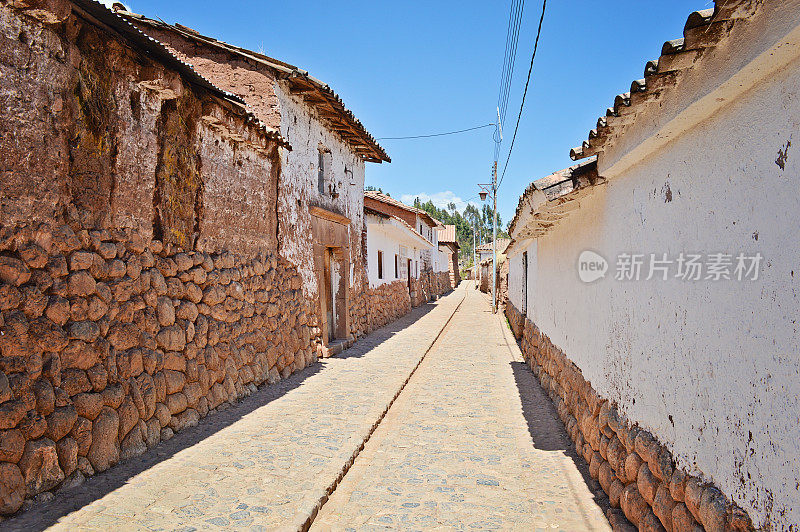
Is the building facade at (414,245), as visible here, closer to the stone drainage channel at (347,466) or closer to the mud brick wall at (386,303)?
the mud brick wall at (386,303)

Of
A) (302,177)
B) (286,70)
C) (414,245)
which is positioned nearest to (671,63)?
(286,70)

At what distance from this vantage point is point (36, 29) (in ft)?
13.0

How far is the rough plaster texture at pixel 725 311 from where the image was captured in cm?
201

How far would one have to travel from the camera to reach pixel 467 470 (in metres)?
4.88

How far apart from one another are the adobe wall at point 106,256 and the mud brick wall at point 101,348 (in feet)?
0.04

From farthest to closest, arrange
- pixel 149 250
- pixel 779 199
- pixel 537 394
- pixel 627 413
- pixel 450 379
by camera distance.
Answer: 1. pixel 450 379
2. pixel 537 394
3. pixel 149 250
4. pixel 627 413
5. pixel 779 199

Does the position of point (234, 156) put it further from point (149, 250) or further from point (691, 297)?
point (691, 297)

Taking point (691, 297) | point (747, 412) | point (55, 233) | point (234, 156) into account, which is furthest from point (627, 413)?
point (234, 156)

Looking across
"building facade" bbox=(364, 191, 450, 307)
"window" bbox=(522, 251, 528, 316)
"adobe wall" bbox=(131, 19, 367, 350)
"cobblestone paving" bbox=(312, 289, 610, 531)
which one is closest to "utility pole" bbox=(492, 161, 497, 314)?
"building facade" bbox=(364, 191, 450, 307)

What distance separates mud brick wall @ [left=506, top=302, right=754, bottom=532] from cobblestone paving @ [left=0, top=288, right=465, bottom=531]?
2220 millimetres

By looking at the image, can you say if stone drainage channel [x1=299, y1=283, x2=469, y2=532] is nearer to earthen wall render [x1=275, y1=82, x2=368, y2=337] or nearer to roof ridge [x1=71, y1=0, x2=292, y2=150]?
earthen wall render [x1=275, y1=82, x2=368, y2=337]

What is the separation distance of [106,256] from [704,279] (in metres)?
4.58

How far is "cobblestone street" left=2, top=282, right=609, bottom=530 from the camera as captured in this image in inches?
149

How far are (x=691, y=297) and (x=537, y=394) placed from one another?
534 centimetres
